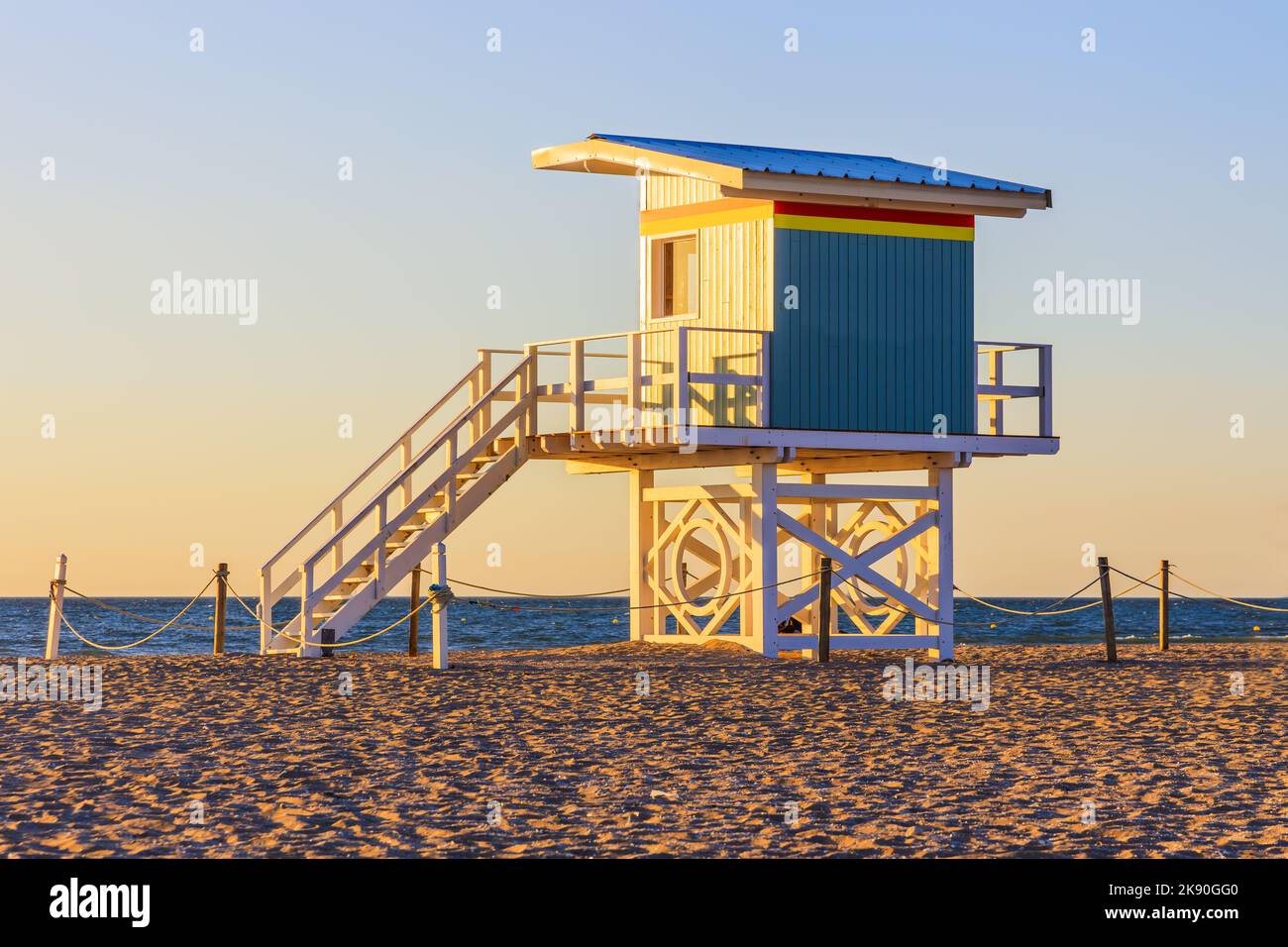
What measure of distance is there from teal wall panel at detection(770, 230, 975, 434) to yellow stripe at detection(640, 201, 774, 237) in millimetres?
340

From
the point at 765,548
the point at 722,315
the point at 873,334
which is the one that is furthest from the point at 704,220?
the point at 765,548

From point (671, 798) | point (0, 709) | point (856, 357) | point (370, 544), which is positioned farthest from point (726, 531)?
point (671, 798)

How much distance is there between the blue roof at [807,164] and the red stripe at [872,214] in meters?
0.39

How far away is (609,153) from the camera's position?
2245 cm

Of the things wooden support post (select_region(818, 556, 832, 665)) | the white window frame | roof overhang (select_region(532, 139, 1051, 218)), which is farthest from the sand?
roof overhang (select_region(532, 139, 1051, 218))

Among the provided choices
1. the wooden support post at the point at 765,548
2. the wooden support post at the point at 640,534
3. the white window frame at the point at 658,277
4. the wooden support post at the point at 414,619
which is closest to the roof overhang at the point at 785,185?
the white window frame at the point at 658,277

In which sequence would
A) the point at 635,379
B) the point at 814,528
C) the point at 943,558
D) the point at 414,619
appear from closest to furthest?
1. the point at 635,379
2. the point at 943,558
3. the point at 414,619
4. the point at 814,528

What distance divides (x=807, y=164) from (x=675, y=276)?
215 cm

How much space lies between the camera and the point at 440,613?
20406mm

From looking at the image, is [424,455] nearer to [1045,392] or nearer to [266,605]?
[266,605]

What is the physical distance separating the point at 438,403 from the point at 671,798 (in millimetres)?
11873

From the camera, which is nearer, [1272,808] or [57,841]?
[57,841]

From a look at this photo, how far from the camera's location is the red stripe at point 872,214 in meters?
21.4
